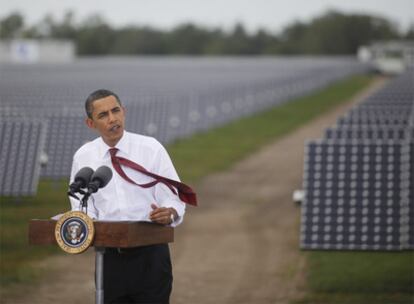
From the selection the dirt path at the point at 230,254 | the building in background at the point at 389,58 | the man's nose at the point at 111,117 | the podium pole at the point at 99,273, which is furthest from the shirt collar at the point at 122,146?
the building in background at the point at 389,58

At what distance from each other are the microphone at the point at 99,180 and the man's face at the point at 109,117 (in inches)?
10.3

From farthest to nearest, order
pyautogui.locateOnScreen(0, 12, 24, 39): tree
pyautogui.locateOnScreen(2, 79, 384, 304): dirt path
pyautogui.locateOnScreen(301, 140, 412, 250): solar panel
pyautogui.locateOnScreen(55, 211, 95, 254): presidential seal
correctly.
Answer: pyautogui.locateOnScreen(0, 12, 24, 39): tree
pyautogui.locateOnScreen(2, 79, 384, 304): dirt path
pyautogui.locateOnScreen(301, 140, 412, 250): solar panel
pyautogui.locateOnScreen(55, 211, 95, 254): presidential seal

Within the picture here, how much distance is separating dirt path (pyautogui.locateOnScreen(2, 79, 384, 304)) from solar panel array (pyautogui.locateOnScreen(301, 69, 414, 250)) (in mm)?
675

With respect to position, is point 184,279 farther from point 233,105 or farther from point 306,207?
point 233,105

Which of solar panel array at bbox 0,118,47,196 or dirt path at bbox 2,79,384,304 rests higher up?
solar panel array at bbox 0,118,47,196

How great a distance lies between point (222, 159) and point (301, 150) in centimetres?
228

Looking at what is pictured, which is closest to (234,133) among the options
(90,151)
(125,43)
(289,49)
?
(90,151)

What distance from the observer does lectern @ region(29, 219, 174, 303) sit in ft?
17.2

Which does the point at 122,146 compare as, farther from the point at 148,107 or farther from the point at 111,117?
the point at 148,107

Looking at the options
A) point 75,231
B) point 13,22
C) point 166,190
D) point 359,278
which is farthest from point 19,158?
point 13,22

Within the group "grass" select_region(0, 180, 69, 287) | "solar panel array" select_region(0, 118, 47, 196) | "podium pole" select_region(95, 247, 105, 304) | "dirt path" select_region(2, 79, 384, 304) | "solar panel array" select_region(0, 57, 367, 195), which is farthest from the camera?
"solar panel array" select_region(0, 57, 367, 195)

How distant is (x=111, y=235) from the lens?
5.25m

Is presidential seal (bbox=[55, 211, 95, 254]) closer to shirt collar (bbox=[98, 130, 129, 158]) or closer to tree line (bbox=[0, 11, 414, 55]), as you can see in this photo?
shirt collar (bbox=[98, 130, 129, 158])

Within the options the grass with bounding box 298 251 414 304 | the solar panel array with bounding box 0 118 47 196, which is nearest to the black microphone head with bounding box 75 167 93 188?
the grass with bounding box 298 251 414 304
